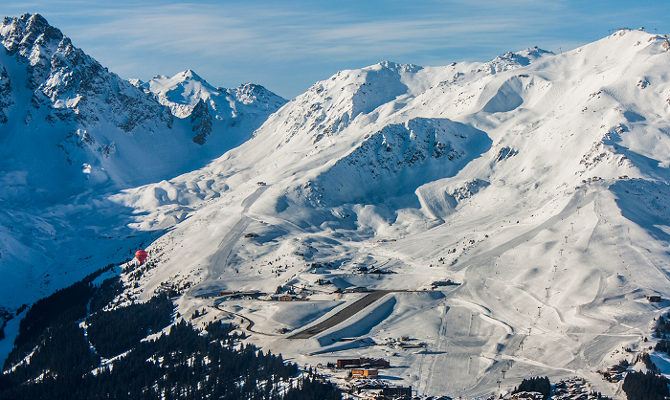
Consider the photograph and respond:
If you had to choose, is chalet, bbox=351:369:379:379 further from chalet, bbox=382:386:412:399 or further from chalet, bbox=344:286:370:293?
chalet, bbox=344:286:370:293

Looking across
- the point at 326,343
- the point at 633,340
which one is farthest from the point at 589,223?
the point at 326,343

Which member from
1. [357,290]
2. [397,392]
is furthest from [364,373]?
[357,290]

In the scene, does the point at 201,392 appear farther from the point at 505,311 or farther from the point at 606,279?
the point at 606,279

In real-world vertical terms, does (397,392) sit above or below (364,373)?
below

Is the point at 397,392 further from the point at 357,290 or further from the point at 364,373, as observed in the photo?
the point at 357,290

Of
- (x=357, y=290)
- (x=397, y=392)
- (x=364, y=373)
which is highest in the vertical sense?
(x=364, y=373)

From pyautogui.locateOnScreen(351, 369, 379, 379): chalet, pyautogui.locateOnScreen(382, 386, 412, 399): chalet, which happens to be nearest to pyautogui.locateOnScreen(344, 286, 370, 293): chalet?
pyautogui.locateOnScreen(351, 369, 379, 379): chalet

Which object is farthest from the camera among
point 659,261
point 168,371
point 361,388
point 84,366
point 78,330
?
point 78,330

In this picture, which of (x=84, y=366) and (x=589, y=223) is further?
(x=589, y=223)
